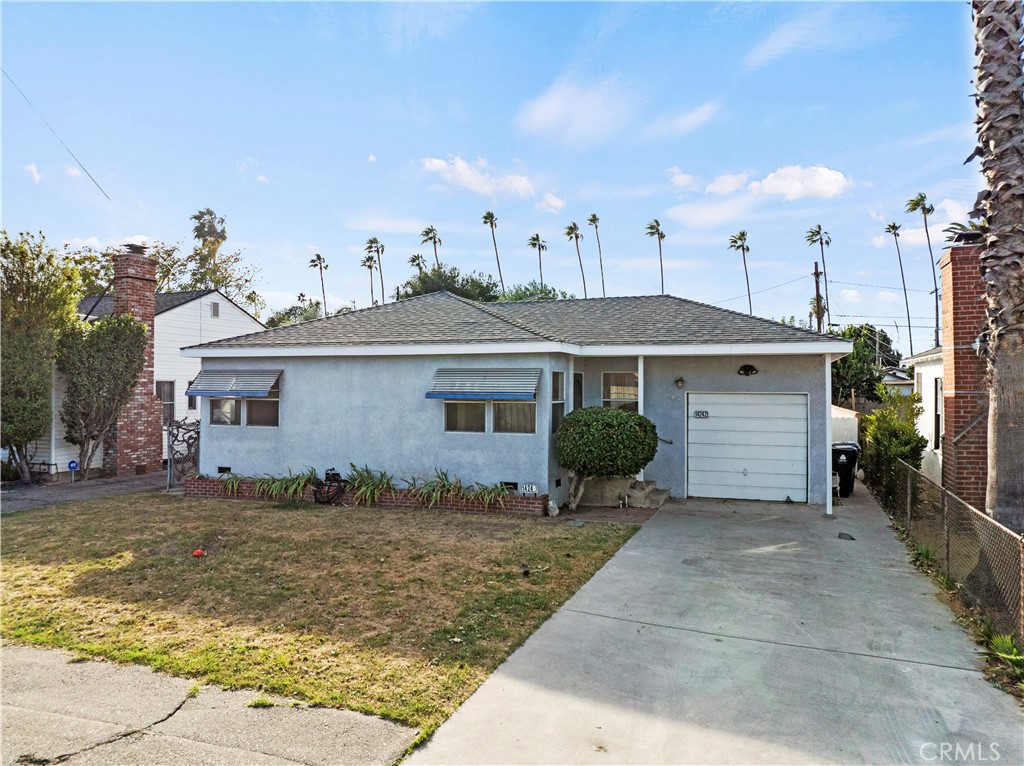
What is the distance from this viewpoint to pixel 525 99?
1312 centimetres

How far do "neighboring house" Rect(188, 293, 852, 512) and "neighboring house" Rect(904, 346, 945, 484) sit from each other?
234cm

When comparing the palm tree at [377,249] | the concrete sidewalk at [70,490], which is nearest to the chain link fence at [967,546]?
the concrete sidewalk at [70,490]

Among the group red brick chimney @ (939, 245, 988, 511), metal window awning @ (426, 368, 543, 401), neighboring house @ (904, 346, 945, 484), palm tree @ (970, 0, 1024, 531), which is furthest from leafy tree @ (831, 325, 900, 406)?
palm tree @ (970, 0, 1024, 531)

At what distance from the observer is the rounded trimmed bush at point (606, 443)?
961 cm

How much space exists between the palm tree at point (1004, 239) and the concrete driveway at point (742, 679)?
1470 millimetres

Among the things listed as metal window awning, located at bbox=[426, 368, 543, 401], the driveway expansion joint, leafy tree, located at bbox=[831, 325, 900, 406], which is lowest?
the driveway expansion joint

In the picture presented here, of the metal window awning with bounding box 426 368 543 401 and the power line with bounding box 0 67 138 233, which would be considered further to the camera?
the power line with bounding box 0 67 138 233

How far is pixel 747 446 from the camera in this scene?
35.9 ft

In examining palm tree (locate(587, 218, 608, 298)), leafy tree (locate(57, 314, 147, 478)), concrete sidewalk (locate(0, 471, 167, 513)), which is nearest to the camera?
concrete sidewalk (locate(0, 471, 167, 513))

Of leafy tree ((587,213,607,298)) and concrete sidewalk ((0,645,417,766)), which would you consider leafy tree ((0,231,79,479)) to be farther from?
leafy tree ((587,213,607,298))

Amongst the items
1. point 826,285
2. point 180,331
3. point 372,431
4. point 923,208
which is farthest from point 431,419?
point 923,208

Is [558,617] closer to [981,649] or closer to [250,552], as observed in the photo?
[981,649]

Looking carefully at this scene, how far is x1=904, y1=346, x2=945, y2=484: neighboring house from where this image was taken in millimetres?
10809

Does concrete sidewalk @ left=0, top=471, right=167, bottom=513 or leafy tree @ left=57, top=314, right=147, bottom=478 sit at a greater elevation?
leafy tree @ left=57, top=314, right=147, bottom=478
